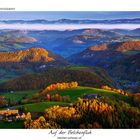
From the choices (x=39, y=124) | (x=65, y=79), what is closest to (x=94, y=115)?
(x=39, y=124)

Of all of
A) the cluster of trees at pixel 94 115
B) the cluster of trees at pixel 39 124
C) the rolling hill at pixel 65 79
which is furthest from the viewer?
the rolling hill at pixel 65 79

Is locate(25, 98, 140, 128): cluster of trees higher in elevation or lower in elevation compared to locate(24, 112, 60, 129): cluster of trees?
higher

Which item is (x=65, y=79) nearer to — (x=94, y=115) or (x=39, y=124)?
(x=94, y=115)

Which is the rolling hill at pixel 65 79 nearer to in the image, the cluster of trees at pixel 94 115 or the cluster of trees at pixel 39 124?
the cluster of trees at pixel 94 115

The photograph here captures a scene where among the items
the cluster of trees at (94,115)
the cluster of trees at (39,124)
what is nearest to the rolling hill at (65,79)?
the cluster of trees at (94,115)

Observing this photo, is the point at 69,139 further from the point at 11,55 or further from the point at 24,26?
the point at 11,55

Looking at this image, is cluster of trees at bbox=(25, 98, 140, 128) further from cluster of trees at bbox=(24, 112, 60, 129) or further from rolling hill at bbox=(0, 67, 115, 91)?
rolling hill at bbox=(0, 67, 115, 91)

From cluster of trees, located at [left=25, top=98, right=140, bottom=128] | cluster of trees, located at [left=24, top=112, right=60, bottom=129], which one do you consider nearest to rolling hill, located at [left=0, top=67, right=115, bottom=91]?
cluster of trees, located at [left=25, top=98, right=140, bottom=128]

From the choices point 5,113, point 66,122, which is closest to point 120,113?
point 66,122

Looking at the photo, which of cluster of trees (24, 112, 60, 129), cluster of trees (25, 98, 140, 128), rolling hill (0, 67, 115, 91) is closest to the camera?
cluster of trees (24, 112, 60, 129)
